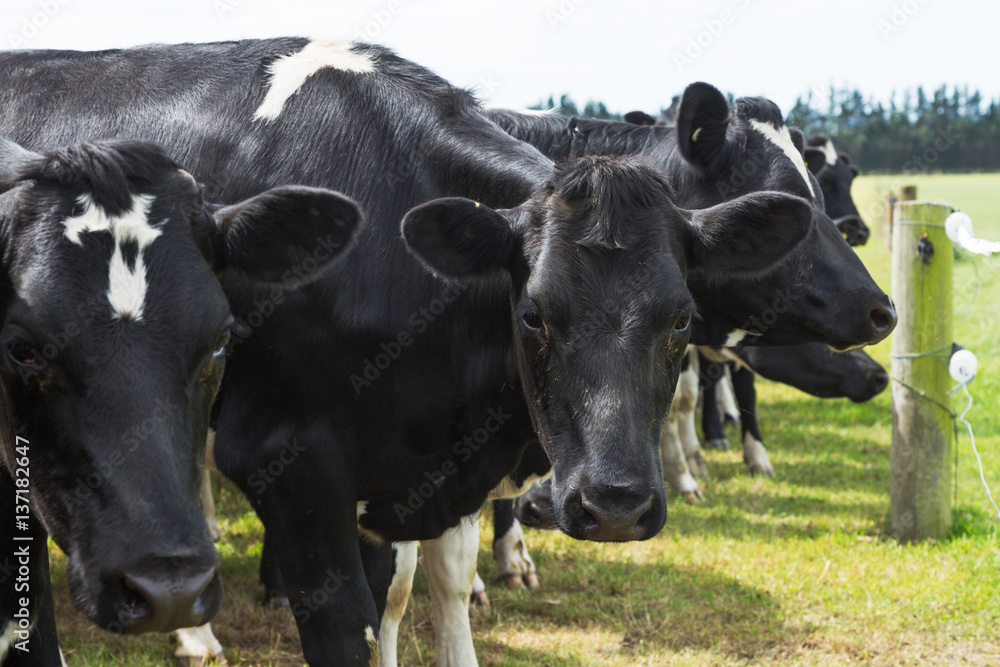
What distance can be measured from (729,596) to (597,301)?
327 centimetres

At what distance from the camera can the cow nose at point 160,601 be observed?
2143 millimetres

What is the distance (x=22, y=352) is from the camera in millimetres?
2357

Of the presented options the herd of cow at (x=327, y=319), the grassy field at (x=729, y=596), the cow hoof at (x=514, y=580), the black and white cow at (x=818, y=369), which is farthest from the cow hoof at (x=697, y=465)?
the herd of cow at (x=327, y=319)

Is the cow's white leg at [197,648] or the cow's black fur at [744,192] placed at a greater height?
the cow's black fur at [744,192]

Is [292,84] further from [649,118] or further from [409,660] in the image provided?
[649,118]

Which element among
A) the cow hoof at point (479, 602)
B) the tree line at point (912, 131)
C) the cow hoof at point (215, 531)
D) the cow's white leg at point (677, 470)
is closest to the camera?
the cow hoof at point (479, 602)

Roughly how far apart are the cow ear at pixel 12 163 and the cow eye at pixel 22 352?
1.71 feet

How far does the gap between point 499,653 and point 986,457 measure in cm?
568

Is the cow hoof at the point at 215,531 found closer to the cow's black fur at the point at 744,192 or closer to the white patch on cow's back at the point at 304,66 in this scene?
the cow's black fur at the point at 744,192

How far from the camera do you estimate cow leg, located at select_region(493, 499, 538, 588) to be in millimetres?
5906

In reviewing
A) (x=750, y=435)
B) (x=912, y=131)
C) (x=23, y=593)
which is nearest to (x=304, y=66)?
(x=23, y=593)

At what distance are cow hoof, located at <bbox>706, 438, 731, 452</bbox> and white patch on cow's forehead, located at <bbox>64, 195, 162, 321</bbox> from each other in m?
7.99

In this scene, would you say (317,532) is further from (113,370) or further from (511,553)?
(511,553)

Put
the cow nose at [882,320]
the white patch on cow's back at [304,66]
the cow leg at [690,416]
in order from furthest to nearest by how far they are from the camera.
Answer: the cow leg at [690,416], the cow nose at [882,320], the white patch on cow's back at [304,66]
